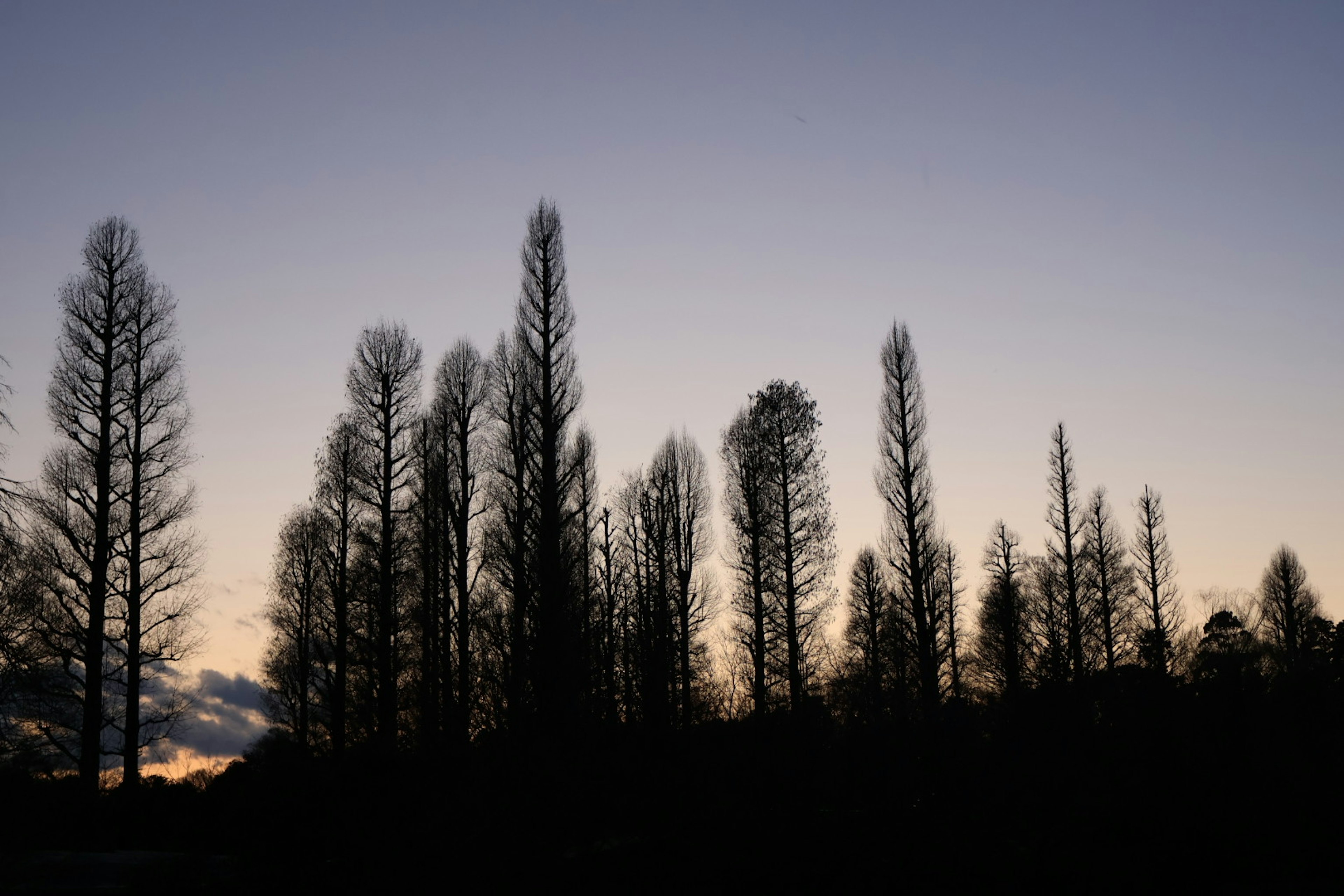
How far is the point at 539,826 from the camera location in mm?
12422

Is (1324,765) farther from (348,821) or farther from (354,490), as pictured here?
(354,490)

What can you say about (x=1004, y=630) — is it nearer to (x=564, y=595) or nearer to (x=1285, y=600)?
(x=564, y=595)

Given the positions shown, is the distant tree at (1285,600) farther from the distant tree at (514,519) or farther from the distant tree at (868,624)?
the distant tree at (514,519)

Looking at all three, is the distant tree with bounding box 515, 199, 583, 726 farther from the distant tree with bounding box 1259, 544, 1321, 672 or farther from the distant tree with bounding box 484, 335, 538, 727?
the distant tree with bounding box 1259, 544, 1321, 672

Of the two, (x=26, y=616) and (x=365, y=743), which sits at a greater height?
(x=26, y=616)

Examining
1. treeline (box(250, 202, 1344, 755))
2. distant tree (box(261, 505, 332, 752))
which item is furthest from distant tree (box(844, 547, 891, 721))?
distant tree (box(261, 505, 332, 752))

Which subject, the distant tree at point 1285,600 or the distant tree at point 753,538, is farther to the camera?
the distant tree at point 1285,600

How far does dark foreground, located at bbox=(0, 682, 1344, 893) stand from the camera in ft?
34.2

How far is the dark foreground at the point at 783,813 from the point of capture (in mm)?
10414

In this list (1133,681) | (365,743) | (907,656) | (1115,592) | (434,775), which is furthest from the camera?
(1115,592)

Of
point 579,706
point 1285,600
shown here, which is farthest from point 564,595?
point 1285,600

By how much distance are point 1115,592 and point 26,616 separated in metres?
36.1

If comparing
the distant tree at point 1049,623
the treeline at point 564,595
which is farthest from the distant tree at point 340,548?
the distant tree at point 1049,623

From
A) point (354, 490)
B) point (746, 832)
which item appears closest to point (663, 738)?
point (746, 832)
